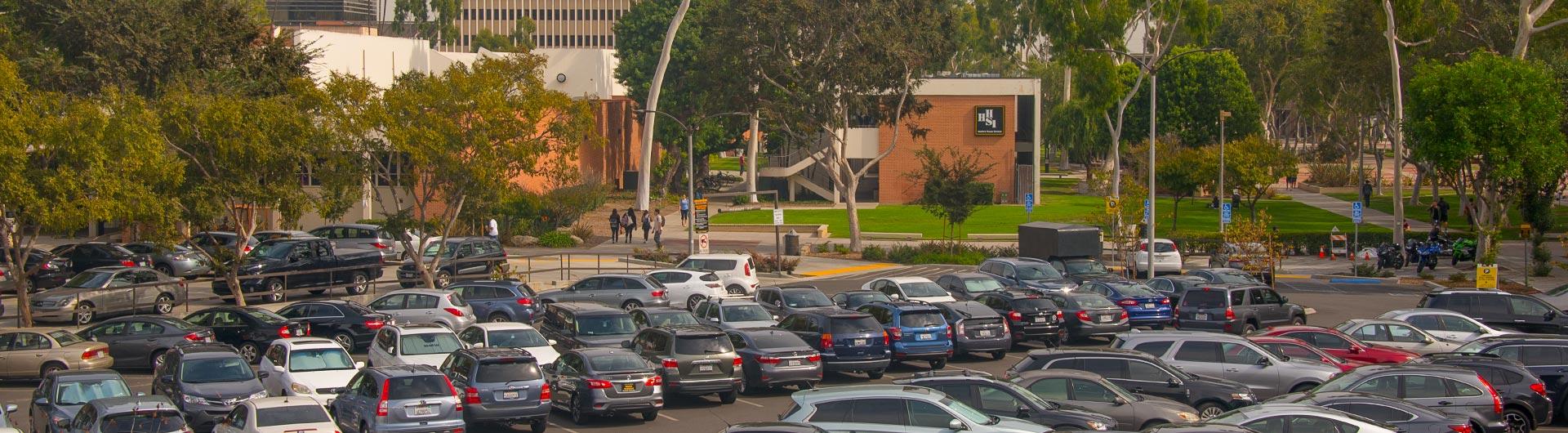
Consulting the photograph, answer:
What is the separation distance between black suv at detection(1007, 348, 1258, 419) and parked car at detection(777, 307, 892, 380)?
4.63 m

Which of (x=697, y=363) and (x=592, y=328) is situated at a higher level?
(x=592, y=328)

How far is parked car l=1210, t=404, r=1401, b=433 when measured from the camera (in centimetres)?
1384

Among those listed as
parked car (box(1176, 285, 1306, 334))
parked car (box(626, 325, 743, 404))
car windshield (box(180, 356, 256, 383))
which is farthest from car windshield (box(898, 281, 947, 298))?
car windshield (box(180, 356, 256, 383))

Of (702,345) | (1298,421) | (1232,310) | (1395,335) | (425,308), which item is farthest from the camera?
(425,308)

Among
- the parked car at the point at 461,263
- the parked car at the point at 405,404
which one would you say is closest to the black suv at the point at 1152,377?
the parked car at the point at 405,404

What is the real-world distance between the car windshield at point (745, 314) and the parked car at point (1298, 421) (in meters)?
12.6

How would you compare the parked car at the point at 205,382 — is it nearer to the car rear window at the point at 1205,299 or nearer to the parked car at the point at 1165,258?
the car rear window at the point at 1205,299

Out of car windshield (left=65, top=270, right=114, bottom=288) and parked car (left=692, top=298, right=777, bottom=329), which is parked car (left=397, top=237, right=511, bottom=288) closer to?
car windshield (left=65, top=270, right=114, bottom=288)

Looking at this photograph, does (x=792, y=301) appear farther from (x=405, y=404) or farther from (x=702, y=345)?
(x=405, y=404)

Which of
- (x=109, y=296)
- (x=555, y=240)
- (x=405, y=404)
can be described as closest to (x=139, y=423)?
(x=405, y=404)

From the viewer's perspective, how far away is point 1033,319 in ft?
88.3

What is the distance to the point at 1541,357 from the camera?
19609 millimetres

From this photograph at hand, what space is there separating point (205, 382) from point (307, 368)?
1.45m

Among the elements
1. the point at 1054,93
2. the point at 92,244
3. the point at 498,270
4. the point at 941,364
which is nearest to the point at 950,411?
the point at 941,364
